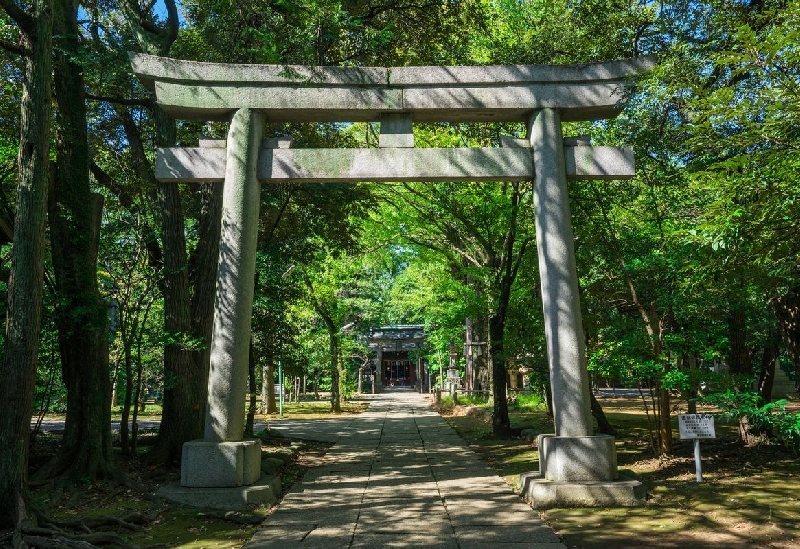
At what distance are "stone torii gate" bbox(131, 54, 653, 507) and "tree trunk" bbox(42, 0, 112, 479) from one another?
1684mm

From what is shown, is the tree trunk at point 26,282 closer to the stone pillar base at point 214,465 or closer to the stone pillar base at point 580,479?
the stone pillar base at point 214,465

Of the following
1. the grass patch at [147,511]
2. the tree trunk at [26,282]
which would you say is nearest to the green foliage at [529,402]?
the grass patch at [147,511]

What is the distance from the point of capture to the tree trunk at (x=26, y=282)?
4.93m

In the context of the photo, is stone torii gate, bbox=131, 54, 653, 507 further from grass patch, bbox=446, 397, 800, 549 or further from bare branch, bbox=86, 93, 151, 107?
bare branch, bbox=86, 93, 151, 107

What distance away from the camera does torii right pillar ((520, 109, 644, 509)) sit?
5.89 metres

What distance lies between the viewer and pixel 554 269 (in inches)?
257

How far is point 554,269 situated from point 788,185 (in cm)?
242

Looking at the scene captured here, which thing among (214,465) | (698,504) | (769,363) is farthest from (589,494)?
(769,363)

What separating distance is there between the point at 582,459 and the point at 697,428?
65.0 inches

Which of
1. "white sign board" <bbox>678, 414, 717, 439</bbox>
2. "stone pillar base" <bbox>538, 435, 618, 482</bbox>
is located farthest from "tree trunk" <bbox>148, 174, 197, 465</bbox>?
"white sign board" <bbox>678, 414, 717, 439</bbox>

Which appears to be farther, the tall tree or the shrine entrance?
the shrine entrance

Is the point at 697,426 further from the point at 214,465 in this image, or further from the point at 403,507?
the point at 214,465

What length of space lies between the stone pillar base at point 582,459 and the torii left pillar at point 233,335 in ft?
11.1

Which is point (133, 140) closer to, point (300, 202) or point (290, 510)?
point (300, 202)
